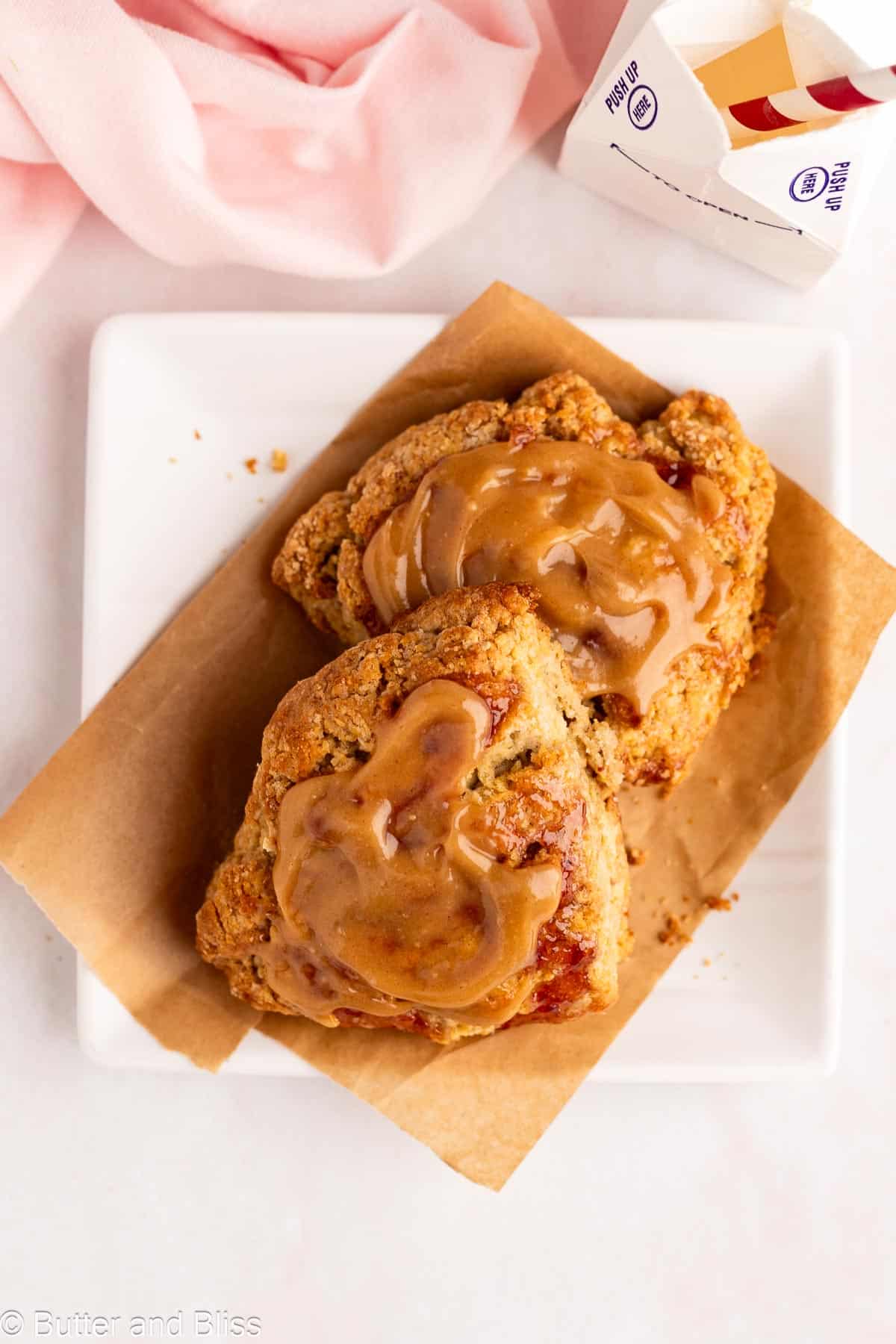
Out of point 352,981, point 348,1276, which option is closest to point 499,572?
point 352,981

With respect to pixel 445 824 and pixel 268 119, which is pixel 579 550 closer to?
pixel 445 824

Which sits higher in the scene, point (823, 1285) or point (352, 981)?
point (352, 981)

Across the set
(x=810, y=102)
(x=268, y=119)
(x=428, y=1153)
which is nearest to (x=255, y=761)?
(x=428, y=1153)

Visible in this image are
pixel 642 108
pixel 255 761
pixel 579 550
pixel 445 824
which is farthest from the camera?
pixel 255 761

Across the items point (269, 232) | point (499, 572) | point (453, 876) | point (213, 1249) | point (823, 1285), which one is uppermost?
point (269, 232)

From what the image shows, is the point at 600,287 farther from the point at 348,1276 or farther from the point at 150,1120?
the point at 348,1276

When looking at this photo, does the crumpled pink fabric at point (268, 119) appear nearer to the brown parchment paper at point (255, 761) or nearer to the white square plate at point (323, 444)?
the white square plate at point (323, 444)

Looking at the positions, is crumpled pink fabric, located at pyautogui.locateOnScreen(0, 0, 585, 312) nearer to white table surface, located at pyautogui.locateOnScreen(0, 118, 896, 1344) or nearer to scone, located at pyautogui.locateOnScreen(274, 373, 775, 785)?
white table surface, located at pyautogui.locateOnScreen(0, 118, 896, 1344)
